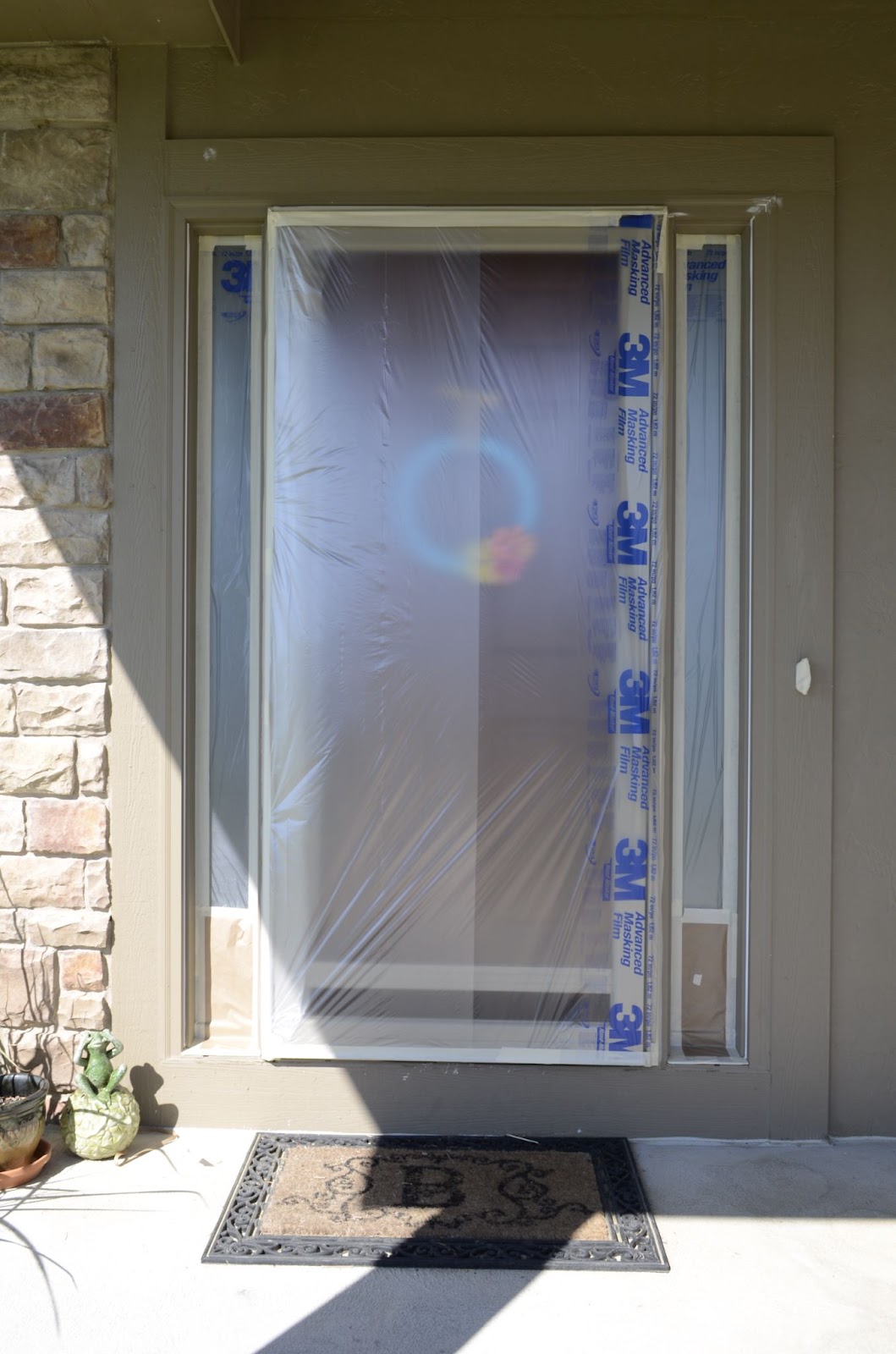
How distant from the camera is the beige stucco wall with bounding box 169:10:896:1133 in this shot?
266 cm

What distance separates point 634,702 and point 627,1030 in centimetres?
80

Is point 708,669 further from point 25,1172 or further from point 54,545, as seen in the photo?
point 25,1172

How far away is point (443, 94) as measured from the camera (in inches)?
105

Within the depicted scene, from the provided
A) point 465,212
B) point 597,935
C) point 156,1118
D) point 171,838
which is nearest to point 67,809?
point 171,838

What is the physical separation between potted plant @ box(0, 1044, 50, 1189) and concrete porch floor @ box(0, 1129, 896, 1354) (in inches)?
1.8

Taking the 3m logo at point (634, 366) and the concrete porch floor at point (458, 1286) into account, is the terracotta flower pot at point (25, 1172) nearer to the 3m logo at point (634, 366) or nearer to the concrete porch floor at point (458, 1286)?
the concrete porch floor at point (458, 1286)

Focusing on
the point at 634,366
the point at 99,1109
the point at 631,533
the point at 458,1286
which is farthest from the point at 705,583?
the point at 99,1109

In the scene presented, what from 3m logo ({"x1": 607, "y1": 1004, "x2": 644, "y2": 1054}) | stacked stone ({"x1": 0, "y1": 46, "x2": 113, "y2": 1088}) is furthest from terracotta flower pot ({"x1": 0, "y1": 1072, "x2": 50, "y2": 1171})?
3m logo ({"x1": 607, "y1": 1004, "x2": 644, "y2": 1054})

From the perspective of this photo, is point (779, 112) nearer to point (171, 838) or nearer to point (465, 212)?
point (465, 212)

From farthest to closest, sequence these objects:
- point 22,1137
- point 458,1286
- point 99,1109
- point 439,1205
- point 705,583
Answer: point 705,583 → point 99,1109 → point 22,1137 → point 439,1205 → point 458,1286

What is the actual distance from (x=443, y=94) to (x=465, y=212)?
0.29 metres

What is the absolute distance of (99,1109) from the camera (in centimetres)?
256

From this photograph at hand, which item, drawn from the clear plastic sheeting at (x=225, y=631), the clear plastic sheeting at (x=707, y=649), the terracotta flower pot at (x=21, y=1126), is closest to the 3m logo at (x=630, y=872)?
the clear plastic sheeting at (x=707, y=649)

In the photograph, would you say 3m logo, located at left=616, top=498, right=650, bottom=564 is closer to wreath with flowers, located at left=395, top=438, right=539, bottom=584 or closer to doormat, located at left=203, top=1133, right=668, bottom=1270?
wreath with flowers, located at left=395, top=438, right=539, bottom=584
